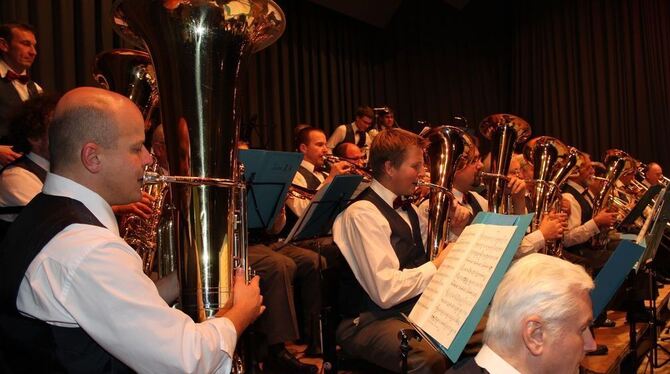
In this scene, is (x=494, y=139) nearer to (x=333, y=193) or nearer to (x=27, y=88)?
(x=333, y=193)

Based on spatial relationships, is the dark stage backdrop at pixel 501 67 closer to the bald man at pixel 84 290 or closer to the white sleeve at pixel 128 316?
the bald man at pixel 84 290

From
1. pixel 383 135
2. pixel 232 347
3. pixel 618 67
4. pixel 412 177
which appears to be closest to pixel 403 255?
pixel 412 177

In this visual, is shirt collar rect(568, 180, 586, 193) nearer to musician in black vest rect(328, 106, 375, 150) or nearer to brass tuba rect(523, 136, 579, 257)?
brass tuba rect(523, 136, 579, 257)

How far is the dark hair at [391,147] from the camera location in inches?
124

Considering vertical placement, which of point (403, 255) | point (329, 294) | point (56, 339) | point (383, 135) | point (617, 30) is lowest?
point (329, 294)

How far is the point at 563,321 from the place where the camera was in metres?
1.57

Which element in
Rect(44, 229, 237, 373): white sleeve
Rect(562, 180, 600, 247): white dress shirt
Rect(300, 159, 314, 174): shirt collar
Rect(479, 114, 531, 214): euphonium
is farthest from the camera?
Rect(300, 159, 314, 174): shirt collar

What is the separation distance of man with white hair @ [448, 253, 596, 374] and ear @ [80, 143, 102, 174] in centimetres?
111

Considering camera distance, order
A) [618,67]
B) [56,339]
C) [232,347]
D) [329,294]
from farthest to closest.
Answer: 1. [618,67]
2. [329,294]
3. [232,347]
4. [56,339]

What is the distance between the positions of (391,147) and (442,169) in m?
0.55

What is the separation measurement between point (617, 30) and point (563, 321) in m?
10.7

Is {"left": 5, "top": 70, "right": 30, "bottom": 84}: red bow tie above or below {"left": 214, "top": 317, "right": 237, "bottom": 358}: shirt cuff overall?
above

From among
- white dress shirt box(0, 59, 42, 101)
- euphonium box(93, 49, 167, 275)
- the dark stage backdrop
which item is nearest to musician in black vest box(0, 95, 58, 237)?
euphonium box(93, 49, 167, 275)

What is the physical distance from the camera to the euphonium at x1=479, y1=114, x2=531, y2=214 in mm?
4215
